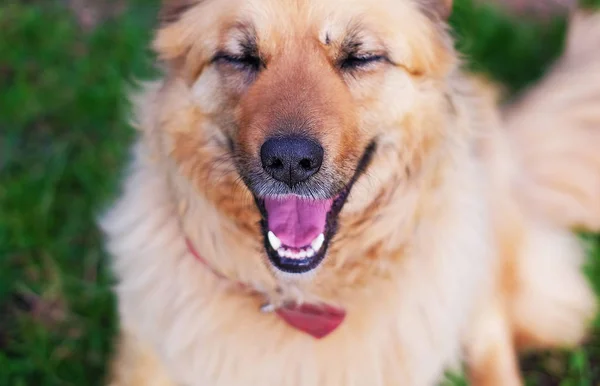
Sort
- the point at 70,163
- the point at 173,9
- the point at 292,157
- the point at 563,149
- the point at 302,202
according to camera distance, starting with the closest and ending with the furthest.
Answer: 1. the point at 292,157
2. the point at 302,202
3. the point at 173,9
4. the point at 563,149
5. the point at 70,163

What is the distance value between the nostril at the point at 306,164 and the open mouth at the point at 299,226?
0.58 feet

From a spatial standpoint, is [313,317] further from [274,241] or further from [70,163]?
[70,163]

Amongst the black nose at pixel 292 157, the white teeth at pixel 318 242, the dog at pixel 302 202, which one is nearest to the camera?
the black nose at pixel 292 157

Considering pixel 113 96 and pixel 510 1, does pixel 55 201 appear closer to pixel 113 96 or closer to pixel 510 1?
pixel 113 96

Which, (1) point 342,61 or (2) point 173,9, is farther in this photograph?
(2) point 173,9

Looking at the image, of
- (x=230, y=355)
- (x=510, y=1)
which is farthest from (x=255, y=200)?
(x=510, y=1)

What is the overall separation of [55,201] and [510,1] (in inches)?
117

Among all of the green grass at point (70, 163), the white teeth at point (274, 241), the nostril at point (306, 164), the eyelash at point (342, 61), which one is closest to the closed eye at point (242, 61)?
the eyelash at point (342, 61)

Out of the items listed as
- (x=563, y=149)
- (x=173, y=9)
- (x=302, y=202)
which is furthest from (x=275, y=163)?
(x=563, y=149)

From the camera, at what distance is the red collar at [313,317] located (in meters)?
2.19

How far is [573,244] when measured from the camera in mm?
3086

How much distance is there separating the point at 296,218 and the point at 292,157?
14.5 inches

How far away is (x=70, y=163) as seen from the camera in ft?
11.6

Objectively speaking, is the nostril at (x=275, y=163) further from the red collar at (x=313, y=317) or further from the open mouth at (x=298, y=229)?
the red collar at (x=313, y=317)
